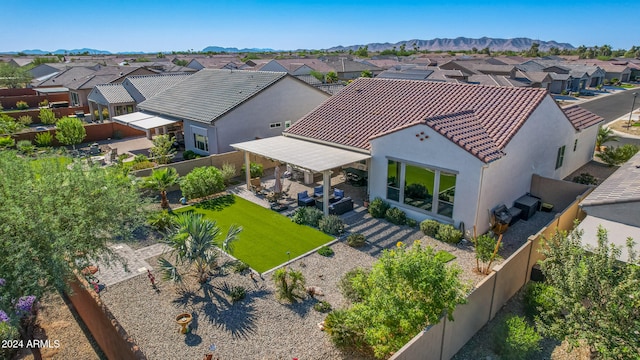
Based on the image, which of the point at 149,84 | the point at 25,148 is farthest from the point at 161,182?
the point at 149,84

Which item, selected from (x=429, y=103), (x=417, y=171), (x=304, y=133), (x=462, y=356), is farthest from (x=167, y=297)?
(x=429, y=103)

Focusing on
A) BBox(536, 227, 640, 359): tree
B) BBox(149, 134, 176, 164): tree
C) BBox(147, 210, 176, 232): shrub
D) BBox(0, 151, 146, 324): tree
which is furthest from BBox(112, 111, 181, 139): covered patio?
BBox(536, 227, 640, 359): tree

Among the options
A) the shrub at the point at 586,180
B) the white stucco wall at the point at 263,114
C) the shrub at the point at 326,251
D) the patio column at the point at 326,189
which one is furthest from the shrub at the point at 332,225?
the shrub at the point at 586,180

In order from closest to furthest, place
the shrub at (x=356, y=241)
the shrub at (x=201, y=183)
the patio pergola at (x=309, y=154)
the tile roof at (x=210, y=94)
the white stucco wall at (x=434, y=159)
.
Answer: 1. the white stucco wall at (x=434, y=159)
2. the shrub at (x=356, y=241)
3. the patio pergola at (x=309, y=154)
4. the shrub at (x=201, y=183)
5. the tile roof at (x=210, y=94)

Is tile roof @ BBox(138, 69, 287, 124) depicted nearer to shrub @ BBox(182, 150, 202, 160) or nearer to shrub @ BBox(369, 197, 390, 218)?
shrub @ BBox(182, 150, 202, 160)

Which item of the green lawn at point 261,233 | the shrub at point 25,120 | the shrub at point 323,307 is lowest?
the green lawn at point 261,233

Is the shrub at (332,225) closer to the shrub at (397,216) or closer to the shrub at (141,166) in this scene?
the shrub at (397,216)
